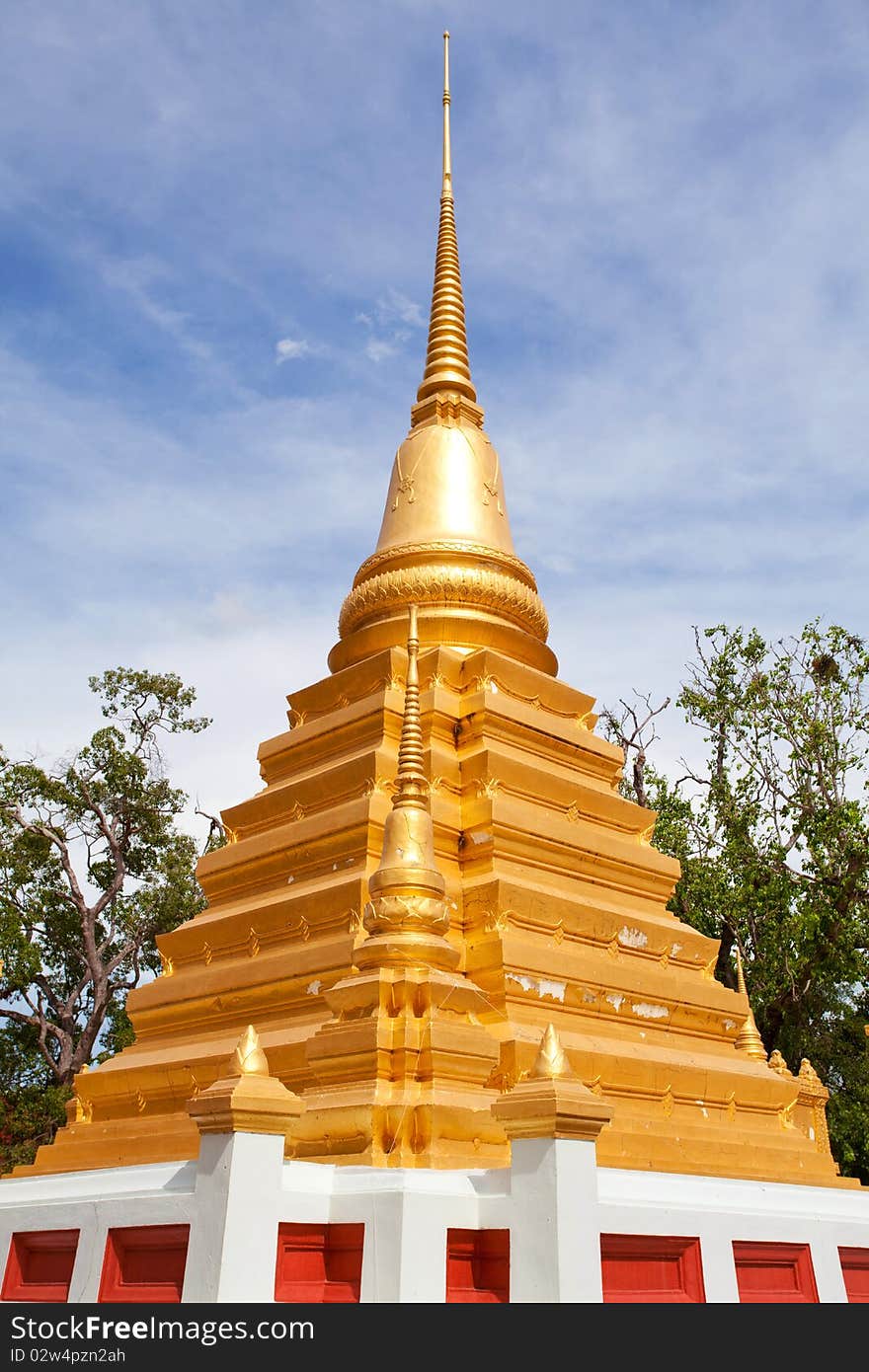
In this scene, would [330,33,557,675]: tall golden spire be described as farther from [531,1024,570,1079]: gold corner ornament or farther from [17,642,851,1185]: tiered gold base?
[531,1024,570,1079]: gold corner ornament

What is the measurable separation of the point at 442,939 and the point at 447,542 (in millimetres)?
5518

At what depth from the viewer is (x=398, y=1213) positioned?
18.5ft

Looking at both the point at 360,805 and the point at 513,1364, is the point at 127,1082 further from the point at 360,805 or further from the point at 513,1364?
the point at 513,1364

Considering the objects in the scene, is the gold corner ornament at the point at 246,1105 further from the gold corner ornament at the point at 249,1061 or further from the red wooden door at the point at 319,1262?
the red wooden door at the point at 319,1262

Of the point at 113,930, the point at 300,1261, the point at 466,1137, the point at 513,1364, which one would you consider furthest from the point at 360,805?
the point at 113,930

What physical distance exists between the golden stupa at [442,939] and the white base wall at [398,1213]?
1073mm

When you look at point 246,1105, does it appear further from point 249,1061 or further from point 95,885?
point 95,885

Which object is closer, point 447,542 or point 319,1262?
point 319,1262

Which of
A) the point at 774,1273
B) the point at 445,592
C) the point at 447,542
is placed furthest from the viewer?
the point at 447,542

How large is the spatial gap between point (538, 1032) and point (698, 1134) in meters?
1.60

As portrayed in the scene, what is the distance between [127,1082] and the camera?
9.73 m

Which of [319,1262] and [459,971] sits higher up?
[459,971]

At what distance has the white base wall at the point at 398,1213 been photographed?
5.41m

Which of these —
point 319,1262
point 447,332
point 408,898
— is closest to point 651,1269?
point 319,1262
